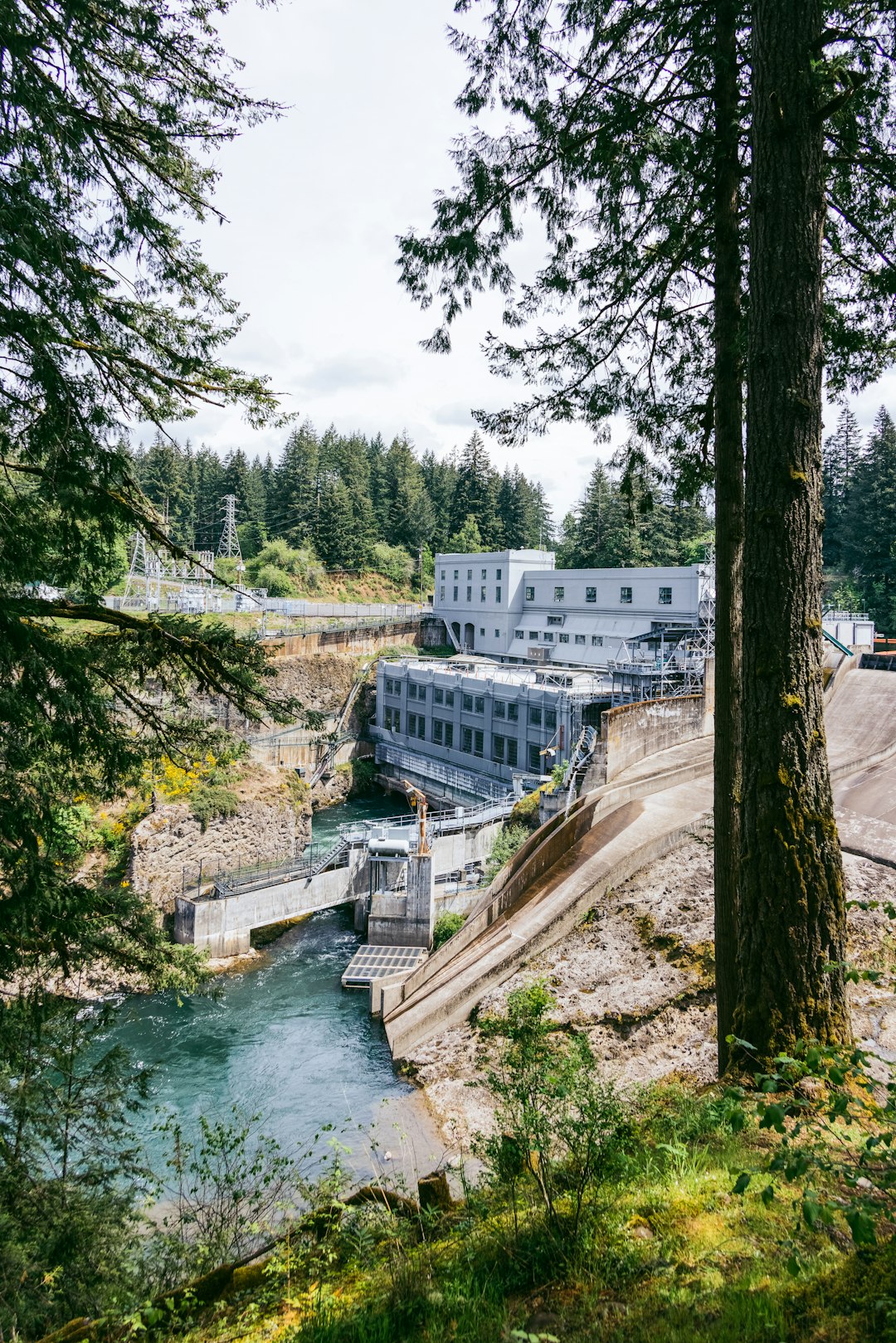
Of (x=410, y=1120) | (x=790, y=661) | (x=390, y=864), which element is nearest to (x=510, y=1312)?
(x=790, y=661)

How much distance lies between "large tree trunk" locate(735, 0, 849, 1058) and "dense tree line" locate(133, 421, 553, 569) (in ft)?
206

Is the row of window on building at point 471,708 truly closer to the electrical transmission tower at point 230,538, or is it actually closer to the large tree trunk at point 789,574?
the electrical transmission tower at point 230,538

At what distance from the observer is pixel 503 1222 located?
12.1 feet

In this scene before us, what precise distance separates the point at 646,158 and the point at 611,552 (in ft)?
170

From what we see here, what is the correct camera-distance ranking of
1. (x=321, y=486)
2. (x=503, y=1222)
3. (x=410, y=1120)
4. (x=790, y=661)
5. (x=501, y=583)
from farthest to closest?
(x=321, y=486) < (x=501, y=583) < (x=410, y=1120) < (x=790, y=661) < (x=503, y=1222)

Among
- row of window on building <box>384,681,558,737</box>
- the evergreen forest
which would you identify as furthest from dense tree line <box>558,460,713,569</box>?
row of window on building <box>384,681,558,737</box>

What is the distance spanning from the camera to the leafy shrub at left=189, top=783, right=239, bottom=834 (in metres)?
23.5

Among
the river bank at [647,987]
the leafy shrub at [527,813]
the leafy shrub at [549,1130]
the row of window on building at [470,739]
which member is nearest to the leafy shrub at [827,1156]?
the leafy shrub at [549,1130]

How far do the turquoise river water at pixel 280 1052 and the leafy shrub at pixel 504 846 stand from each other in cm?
473

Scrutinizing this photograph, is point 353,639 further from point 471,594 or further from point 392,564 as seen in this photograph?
point 392,564

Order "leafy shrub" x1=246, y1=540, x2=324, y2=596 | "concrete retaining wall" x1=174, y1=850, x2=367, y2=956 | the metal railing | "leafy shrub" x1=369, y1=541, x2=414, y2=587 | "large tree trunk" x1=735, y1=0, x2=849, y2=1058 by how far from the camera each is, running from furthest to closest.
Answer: "leafy shrub" x1=369, y1=541, x2=414, y2=587 → "leafy shrub" x1=246, y1=540, x2=324, y2=596 → the metal railing → "concrete retaining wall" x1=174, y1=850, x2=367, y2=956 → "large tree trunk" x1=735, y1=0, x2=849, y2=1058

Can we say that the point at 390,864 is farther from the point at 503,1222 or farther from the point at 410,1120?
the point at 503,1222

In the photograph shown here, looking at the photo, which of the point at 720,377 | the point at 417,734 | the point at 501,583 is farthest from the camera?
the point at 501,583

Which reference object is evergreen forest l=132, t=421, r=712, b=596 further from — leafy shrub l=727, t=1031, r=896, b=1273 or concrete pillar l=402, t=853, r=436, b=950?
leafy shrub l=727, t=1031, r=896, b=1273
